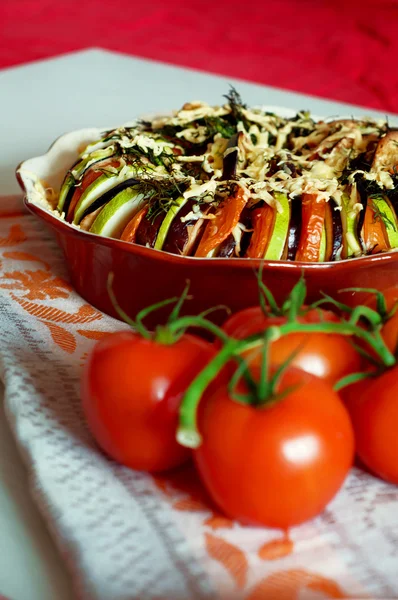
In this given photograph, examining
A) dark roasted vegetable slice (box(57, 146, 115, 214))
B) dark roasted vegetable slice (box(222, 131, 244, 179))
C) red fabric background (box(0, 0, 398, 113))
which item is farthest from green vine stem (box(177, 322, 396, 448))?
red fabric background (box(0, 0, 398, 113))

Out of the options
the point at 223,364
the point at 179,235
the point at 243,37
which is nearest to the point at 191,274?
the point at 179,235

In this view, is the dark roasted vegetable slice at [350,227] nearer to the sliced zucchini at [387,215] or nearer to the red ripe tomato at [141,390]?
the sliced zucchini at [387,215]

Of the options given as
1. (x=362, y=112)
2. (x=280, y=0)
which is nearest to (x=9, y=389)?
(x=362, y=112)

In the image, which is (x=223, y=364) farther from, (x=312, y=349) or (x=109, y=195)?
(x=109, y=195)

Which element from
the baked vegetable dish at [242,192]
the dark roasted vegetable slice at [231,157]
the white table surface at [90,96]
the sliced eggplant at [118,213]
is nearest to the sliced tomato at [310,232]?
the baked vegetable dish at [242,192]

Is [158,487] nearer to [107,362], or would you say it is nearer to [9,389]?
[107,362]

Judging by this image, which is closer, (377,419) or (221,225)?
(377,419)
